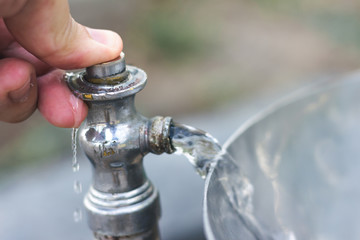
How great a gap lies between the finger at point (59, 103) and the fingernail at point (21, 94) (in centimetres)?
2

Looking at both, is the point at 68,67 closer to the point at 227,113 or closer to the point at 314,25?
the point at 227,113

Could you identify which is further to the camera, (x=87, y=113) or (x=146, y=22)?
(x=146, y=22)

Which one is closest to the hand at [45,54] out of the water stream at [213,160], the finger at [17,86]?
the finger at [17,86]

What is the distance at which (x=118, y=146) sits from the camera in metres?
0.54

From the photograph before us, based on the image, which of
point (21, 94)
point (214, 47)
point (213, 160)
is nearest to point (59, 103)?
point (21, 94)

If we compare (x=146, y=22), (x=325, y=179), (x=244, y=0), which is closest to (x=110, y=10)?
(x=146, y=22)

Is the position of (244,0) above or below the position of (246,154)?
below

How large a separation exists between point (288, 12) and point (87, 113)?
262cm

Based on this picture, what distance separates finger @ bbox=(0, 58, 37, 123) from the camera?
0.55 m

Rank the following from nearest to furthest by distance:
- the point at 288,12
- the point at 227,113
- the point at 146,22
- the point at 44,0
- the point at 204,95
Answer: the point at 44,0
the point at 227,113
the point at 204,95
the point at 146,22
the point at 288,12

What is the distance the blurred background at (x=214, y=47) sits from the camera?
2260 millimetres

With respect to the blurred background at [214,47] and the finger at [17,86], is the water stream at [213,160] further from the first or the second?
the blurred background at [214,47]

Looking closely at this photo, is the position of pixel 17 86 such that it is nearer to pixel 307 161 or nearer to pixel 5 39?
pixel 5 39

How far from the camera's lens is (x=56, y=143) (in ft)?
6.49
